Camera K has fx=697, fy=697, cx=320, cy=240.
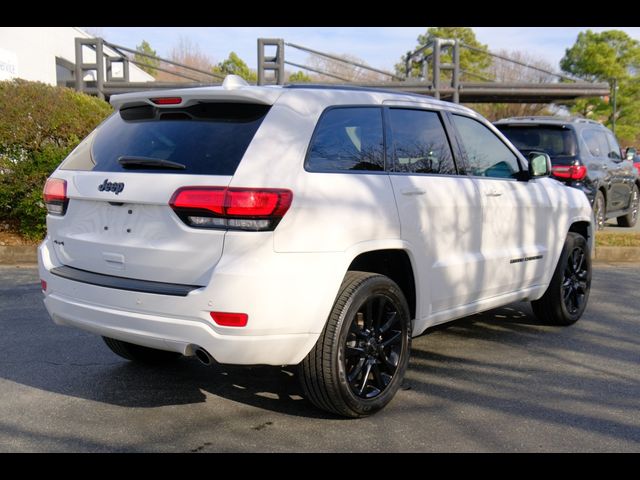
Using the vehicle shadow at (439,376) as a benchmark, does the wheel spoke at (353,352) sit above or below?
above

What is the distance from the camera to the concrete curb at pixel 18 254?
30.5 feet

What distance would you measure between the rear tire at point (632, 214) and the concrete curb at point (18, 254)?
1008 centimetres

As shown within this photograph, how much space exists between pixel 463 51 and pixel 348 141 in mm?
48135

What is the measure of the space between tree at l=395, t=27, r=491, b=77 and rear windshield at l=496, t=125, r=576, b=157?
31.4 m

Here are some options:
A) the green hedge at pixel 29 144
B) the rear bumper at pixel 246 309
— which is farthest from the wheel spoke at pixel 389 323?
the green hedge at pixel 29 144

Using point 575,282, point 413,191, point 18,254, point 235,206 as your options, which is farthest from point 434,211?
point 18,254

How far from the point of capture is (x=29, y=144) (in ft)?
31.7

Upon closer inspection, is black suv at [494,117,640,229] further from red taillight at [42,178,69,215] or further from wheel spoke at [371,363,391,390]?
red taillight at [42,178,69,215]

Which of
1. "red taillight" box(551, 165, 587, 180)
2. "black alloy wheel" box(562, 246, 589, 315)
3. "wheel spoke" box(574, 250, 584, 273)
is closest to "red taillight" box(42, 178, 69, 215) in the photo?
"black alloy wheel" box(562, 246, 589, 315)

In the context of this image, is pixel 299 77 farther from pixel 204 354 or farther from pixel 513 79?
pixel 204 354

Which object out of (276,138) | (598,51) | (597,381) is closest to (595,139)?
(597,381)

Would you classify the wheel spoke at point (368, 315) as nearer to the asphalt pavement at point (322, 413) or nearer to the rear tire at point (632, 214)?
the asphalt pavement at point (322, 413)

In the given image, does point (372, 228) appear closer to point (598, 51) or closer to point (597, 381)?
point (597, 381)

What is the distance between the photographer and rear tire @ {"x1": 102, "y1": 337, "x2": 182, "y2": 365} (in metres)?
4.64
